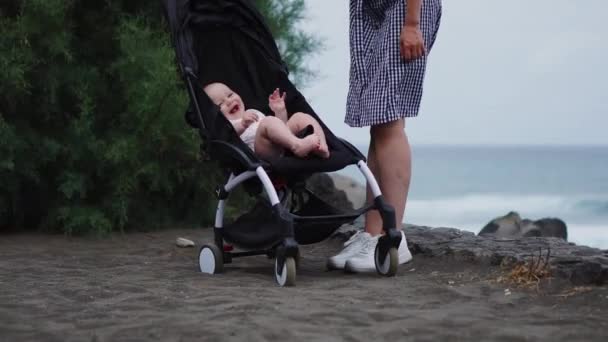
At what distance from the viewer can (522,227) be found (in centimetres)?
816

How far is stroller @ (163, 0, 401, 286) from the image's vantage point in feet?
14.2

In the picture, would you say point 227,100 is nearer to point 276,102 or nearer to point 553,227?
point 276,102

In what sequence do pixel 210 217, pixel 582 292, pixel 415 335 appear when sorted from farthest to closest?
pixel 210 217 < pixel 582 292 < pixel 415 335

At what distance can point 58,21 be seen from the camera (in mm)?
6098

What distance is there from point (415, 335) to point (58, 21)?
3755mm

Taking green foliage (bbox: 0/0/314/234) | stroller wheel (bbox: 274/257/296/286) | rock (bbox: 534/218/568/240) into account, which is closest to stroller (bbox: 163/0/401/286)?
stroller wheel (bbox: 274/257/296/286)

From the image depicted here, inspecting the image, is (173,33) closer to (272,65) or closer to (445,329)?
(272,65)

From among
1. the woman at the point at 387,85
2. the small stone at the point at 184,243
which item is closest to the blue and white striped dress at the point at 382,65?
the woman at the point at 387,85

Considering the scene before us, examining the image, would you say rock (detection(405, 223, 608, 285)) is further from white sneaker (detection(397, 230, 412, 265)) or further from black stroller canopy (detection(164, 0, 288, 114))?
black stroller canopy (detection(164, 0, 288, 114))

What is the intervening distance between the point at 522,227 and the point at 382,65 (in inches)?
155

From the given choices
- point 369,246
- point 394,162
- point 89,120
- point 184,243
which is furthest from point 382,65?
point 89,120

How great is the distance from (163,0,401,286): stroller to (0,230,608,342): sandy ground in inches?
6.0

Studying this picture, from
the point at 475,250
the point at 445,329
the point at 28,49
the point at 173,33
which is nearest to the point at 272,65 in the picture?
the point at 173,33

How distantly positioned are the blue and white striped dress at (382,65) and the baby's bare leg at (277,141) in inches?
18.0
